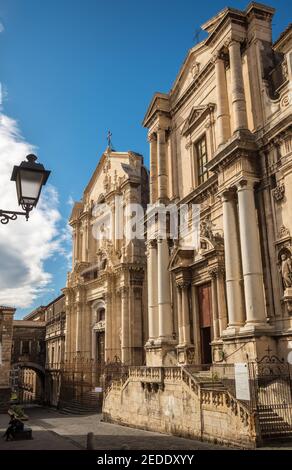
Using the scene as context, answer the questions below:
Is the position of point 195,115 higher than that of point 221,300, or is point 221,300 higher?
point 195,115

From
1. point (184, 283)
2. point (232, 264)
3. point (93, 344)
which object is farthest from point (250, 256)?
point (93, 344)

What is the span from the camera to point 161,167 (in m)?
24.5

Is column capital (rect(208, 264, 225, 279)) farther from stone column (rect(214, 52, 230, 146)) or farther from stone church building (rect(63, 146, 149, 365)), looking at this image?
stone church building (rect(63, 146, 149, 365))

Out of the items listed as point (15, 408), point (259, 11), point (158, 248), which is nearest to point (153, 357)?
point (158, 248)

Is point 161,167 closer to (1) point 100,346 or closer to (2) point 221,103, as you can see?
(2) point 221,103

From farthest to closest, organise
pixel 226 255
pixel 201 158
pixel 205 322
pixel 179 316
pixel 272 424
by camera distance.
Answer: pixel 201 158 < pixel 179 316 < pixel 205 322 < pixel 226 255 < pixel 272 424

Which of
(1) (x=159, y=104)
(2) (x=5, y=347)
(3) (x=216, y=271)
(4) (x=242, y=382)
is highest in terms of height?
(1) (x=159, y=104)

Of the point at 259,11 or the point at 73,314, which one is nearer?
the point at 259,11

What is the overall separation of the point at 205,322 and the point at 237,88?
966 cm

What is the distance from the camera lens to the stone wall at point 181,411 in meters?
11.9

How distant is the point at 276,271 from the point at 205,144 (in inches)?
332
